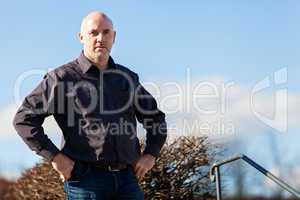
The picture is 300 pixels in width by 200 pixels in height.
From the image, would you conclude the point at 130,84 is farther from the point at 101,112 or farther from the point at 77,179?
the point at 77,179

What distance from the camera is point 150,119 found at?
3449 mm

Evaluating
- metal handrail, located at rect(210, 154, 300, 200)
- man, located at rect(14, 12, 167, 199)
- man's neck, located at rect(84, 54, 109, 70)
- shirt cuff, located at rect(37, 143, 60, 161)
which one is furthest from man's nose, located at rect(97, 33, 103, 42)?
metal handrail, located at rect(210, 154, 300, 200)

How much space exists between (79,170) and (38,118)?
33 cm

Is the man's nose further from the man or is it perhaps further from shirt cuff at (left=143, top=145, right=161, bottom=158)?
shirt cuff at (left=143, top=145, right=161, bottom=158)

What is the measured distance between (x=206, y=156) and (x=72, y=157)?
3.82 meters

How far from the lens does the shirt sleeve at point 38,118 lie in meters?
3.08

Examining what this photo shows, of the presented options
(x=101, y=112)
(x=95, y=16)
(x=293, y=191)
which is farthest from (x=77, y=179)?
(x=293, y=191)

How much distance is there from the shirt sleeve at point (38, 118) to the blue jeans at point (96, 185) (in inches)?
6.4

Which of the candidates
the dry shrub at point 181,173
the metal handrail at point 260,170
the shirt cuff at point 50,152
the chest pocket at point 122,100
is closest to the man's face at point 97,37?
the chest pocket at point 122,100

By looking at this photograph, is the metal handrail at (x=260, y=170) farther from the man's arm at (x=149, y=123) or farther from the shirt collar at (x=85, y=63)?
the shirt collar at (x=85, y=63)

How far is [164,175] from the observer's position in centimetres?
688

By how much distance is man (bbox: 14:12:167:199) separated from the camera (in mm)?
3070

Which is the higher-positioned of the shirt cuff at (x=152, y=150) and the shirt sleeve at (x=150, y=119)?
the shirt sleeve at (x=150, y=119)

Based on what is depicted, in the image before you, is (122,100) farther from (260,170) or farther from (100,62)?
(260,170)
